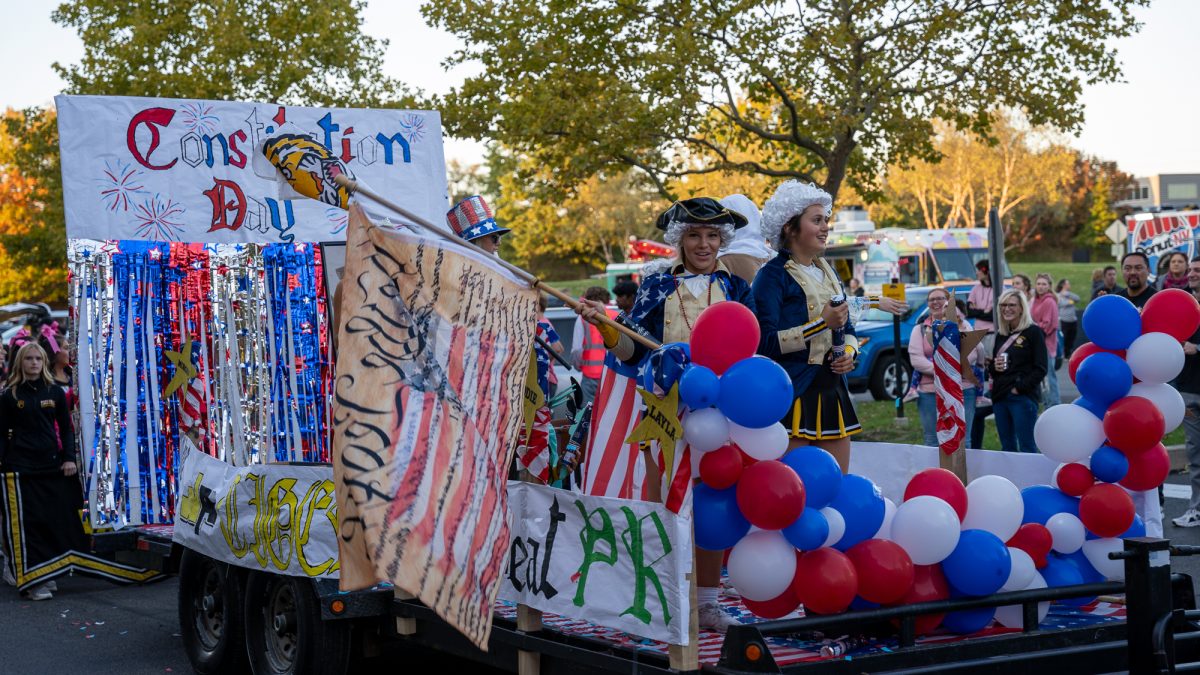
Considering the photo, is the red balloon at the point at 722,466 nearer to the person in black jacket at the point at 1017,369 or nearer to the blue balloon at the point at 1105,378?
the blue balloon at the point at 1105,378

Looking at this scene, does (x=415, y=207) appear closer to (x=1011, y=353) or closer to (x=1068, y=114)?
(x=1011, y=353)

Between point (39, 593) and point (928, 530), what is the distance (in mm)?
7278

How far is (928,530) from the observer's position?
14.9 feet

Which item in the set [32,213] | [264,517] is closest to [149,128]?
[264,517]

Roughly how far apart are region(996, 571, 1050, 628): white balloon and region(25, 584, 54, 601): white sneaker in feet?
23.6

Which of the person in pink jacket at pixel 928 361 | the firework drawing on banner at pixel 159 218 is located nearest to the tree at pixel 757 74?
Result: the person in pink jacket at pixel 928 361

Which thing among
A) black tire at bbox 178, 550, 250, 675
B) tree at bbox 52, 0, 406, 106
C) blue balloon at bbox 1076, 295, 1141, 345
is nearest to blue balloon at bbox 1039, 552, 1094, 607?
blue balloon at bbox 1076, 295, 1141, 345

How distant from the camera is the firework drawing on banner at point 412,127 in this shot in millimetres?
9359

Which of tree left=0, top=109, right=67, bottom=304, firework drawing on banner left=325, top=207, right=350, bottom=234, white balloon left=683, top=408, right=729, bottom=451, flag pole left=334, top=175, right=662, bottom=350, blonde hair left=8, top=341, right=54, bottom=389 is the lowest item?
white balloon left=683, top=408, right=729, bottom=451

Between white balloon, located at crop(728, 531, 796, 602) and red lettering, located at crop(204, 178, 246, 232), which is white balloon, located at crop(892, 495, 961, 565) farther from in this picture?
red lettering, located at crop(204, 178, 246, 232)

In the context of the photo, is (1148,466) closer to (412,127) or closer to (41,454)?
(412,127)

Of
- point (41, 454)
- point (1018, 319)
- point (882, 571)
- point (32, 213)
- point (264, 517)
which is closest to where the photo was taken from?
point (882, 571)

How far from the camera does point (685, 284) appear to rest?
5352 mm

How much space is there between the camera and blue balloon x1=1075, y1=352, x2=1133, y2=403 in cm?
512
